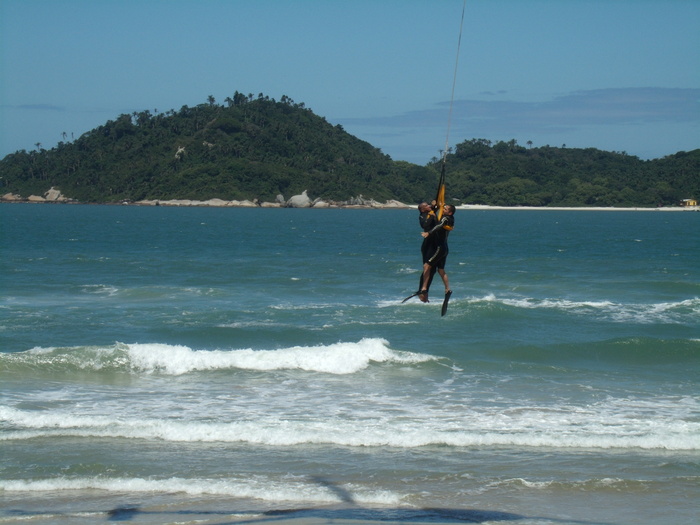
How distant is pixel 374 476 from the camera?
11852mm

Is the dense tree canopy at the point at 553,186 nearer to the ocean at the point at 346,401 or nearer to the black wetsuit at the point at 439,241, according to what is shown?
the ocean at the point at 346,401

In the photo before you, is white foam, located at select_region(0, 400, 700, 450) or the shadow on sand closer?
the shadow on sand

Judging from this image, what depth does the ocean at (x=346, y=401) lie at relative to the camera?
10.9 metres

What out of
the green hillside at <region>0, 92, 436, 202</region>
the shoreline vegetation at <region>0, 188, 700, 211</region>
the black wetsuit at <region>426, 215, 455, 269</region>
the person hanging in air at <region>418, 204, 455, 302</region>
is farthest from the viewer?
the green hillside at <region>0, 92, 436, 202</region>

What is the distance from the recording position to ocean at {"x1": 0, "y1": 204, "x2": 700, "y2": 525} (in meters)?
10.9

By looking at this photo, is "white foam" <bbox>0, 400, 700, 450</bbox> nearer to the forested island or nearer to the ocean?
the ocean

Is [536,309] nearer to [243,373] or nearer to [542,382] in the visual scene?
[542,382]

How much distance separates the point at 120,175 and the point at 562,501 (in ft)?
599

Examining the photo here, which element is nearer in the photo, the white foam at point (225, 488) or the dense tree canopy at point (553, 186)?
the white foam at point (225, 488)

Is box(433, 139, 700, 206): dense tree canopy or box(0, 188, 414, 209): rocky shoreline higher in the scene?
box(433, 139, 700, 206): dense tree canopy

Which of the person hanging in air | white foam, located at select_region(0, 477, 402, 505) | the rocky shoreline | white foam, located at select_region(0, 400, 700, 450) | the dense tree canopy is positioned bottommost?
white foam, located at select_region(0, 477, 402, 505)

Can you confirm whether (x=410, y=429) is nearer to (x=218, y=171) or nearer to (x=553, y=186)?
(x=218, y=171)

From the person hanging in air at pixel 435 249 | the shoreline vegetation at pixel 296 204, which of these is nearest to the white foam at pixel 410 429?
the person hanging in air at pixel 435 249

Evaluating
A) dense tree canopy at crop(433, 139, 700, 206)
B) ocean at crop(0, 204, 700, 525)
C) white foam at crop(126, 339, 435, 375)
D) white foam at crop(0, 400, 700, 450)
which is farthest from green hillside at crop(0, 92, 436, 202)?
white foam at crop(0, 400, 700, 450)
